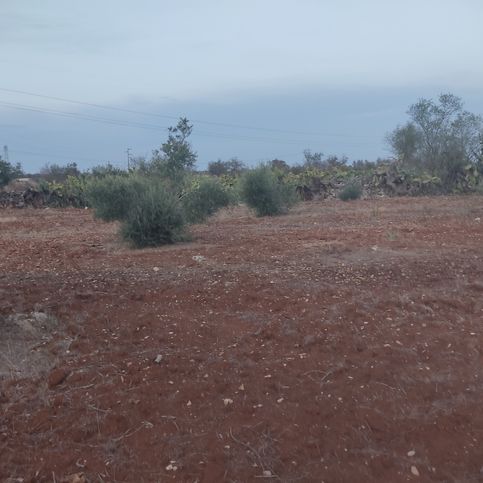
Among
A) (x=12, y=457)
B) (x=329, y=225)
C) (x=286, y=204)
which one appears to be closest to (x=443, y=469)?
(x=12, y=457)

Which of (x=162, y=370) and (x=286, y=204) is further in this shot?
(x=286, y=204)

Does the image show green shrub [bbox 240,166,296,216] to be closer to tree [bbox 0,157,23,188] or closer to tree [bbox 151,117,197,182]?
tree [bbox 151,117,197,182]

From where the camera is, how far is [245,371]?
17.0ft

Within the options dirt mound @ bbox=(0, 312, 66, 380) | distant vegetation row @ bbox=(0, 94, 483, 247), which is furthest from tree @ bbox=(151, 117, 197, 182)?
dirt mound @ bbox=(0, 312, 66, 380)

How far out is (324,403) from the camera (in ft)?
15.2

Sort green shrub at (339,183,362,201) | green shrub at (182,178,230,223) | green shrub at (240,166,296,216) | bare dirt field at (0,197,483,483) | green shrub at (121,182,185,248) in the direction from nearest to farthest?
bare dirt field at (0,197,483,483) < green shrub at (121,182,185,248) < green shrub at (182,178,230,223) < green shrub at (240,166,296,216) < green shrub at (339,183,362,201)

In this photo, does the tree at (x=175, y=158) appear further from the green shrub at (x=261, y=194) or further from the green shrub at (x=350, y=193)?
the green shrub at (x=350, y=193)

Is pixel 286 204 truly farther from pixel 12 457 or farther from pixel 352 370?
pixel 12 457

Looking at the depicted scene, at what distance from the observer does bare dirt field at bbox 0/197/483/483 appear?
3.97 m

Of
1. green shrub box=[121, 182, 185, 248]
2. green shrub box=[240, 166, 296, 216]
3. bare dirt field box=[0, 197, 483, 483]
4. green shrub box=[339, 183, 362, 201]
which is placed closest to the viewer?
bare dirt field box=[0, 197, 483, 483]

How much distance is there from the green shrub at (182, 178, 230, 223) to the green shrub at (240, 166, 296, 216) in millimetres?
3813

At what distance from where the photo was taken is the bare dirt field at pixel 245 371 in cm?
397

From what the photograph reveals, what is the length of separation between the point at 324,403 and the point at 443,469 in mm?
1038

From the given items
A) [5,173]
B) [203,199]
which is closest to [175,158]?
[203,199]
